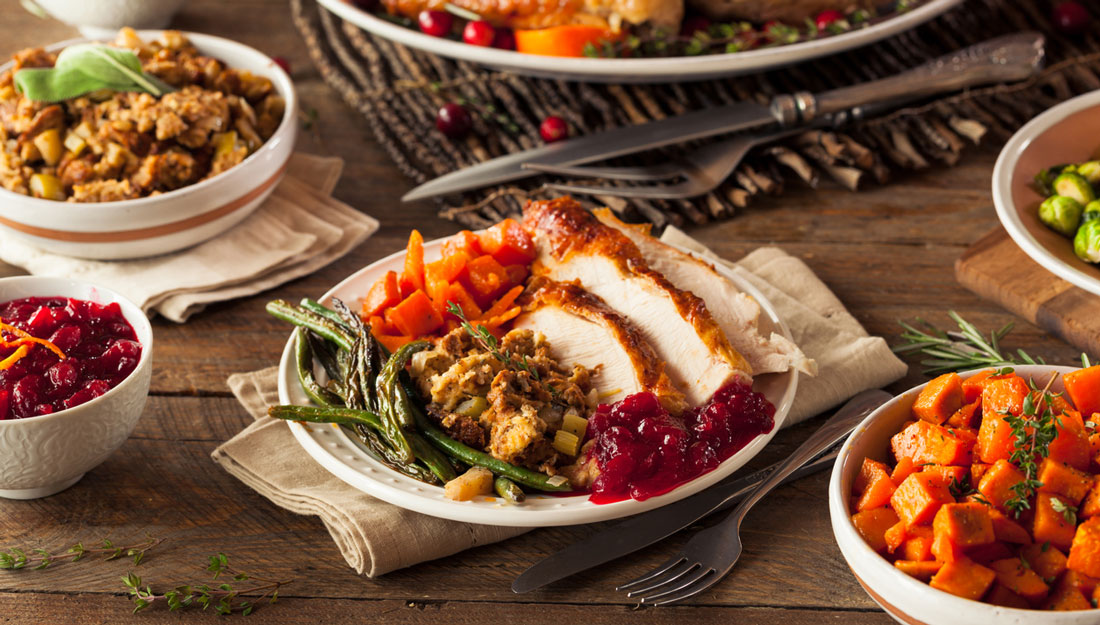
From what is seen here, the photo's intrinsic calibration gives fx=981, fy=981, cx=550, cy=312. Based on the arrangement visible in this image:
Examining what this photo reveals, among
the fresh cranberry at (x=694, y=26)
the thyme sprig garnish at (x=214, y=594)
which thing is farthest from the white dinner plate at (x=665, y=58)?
the thyme sprig garnish at (x=214, y=594)

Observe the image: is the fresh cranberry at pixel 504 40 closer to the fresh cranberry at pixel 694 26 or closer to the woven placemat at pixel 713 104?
the woven placemat at pixel 713 104

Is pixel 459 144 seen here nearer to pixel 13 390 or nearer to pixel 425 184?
pixel 425 184

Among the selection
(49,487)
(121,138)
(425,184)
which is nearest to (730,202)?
(425,184)

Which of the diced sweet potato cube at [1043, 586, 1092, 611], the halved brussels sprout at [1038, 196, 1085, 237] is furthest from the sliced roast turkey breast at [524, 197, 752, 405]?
the halved brussels sprout at [1038, 196, 1085, 237]

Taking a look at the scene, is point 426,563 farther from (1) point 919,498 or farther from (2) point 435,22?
(2) point 435,22

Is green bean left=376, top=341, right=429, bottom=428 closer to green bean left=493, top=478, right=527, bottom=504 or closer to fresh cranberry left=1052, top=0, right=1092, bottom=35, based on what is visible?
green bean left=493, top=478, right=527, bottom=504

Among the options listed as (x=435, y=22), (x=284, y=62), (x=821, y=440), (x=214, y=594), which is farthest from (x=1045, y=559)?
(x=284, y=62)
